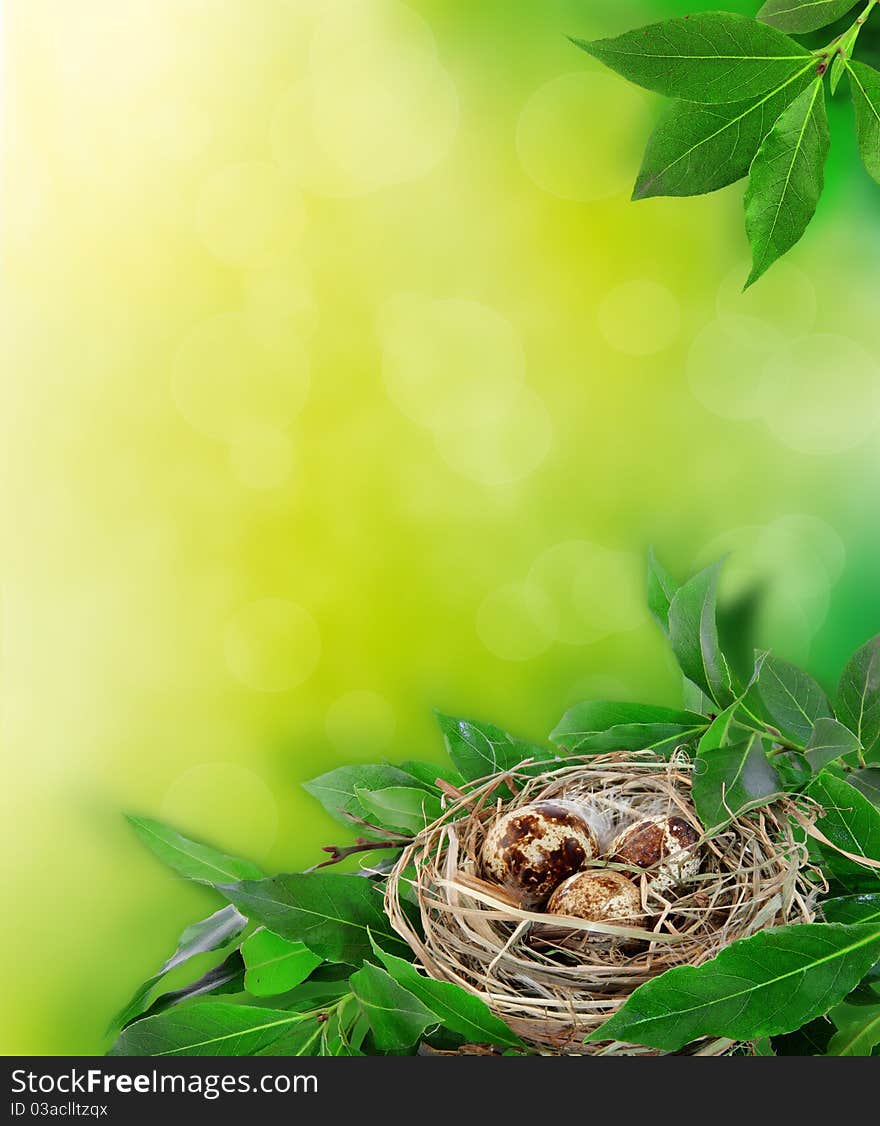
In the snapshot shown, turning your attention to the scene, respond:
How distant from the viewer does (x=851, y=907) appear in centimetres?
55

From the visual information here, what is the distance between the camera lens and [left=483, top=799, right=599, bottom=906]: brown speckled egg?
0.63 metres

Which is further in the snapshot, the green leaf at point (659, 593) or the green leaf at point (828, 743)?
the green leaf at point (659, 593)

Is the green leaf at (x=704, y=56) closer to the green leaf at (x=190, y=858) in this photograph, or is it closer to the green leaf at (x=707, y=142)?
the green leaf at (x=707, y=142)

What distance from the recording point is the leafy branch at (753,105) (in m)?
0.64

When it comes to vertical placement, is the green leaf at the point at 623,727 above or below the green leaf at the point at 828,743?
below

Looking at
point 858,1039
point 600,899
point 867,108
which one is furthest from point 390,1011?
point 867,108

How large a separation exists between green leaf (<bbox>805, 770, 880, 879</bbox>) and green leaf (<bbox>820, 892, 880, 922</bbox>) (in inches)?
0.6

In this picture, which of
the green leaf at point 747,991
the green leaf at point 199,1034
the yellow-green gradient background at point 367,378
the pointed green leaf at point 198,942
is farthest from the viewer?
the yellow-green gradient background at point 367,378

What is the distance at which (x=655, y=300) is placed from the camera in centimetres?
87

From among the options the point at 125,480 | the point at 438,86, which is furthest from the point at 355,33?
the point at 125,480

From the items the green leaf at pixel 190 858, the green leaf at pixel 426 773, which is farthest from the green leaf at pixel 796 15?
the green leaf at pixel 190 858

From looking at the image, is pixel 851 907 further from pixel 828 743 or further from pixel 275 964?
pixel 275 964

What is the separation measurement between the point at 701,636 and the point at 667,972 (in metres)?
0.22

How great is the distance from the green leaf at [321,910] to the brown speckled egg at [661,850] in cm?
16
